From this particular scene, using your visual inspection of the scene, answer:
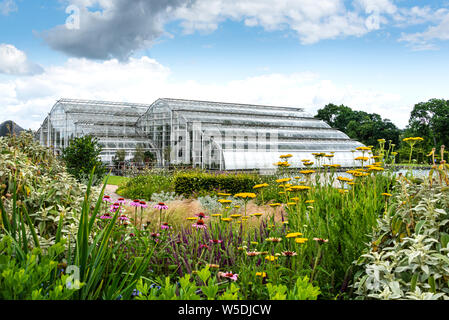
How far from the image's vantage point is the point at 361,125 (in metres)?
43.7

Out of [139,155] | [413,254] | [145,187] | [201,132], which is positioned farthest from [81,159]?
[139,155]

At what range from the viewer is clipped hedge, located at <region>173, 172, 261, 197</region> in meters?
12.9

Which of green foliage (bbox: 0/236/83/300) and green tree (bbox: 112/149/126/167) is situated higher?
green tree (bbox: 112/149/126/167)

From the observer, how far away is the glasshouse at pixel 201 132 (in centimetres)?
2294

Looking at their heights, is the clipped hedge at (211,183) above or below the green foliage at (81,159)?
below

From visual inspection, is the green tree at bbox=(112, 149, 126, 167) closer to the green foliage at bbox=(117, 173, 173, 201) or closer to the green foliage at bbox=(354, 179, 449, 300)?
the green foliage at bbox=(117, 173, 173, 201)

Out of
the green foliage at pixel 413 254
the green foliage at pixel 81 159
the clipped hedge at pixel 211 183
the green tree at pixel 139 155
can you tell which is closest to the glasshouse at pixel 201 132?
the green tree at pixel 139 155

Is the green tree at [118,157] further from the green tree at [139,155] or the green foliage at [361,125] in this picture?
the green foliage at [361,125]

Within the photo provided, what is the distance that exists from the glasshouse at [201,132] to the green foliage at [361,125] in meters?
12.4

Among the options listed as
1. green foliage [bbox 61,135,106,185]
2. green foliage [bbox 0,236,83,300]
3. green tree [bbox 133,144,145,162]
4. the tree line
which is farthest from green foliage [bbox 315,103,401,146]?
green foliage [bbox 0,236,83,300]

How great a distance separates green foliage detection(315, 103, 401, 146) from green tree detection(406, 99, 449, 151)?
230 cm

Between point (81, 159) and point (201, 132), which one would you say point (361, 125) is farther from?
point (81, 159)

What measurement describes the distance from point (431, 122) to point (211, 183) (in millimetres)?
34777

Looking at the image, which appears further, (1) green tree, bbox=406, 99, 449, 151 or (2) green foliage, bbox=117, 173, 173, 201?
(1) green tree, bbox=406, 99, 449, 151
